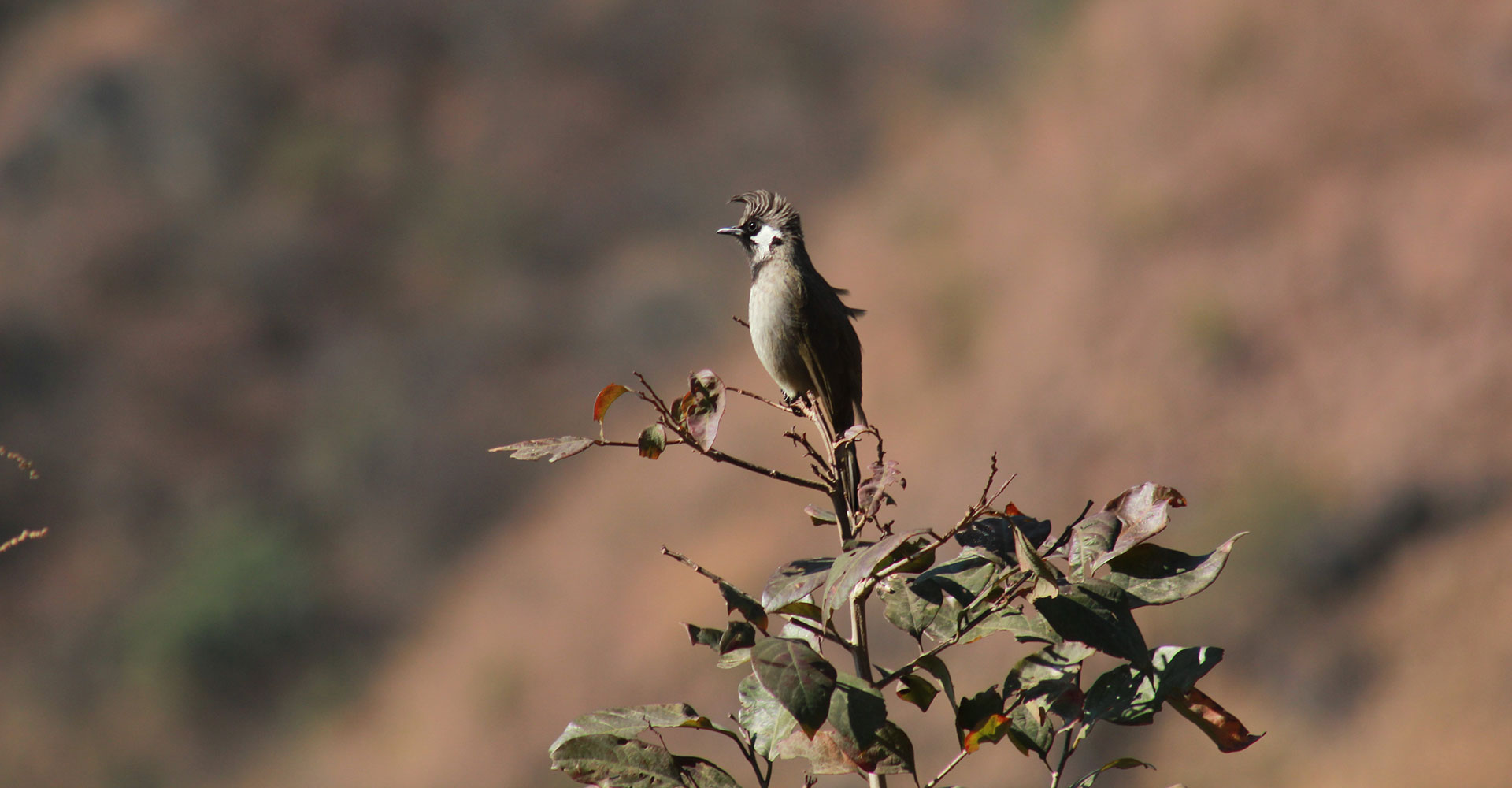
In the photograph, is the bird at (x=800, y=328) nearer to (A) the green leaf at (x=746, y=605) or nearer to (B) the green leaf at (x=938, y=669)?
(B) the green leaf at (x=938, y=669)

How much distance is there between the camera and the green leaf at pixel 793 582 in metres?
1.92

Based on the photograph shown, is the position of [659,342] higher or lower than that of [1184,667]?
higher

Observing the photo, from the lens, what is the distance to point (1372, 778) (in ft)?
36.1

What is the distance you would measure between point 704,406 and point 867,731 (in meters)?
0.69

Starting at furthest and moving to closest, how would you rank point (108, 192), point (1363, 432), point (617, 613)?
1. point (108, 192)
2. point (617, 613)
3. point (1363, 432)

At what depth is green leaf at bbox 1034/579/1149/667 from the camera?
1819 millimetres

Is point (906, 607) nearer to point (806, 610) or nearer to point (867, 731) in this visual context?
point (806, 610)

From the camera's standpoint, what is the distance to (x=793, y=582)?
1.97 m

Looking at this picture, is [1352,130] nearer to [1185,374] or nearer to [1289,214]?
[1289,214]

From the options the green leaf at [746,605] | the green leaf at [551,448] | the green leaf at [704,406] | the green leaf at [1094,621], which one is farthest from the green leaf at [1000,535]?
the green leaf at [551,448]

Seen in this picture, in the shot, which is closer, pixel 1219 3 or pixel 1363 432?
pixel 1363 432

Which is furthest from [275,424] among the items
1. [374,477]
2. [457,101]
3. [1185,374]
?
[1185,374]

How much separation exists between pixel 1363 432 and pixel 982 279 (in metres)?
7.25

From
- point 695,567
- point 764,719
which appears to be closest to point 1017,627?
point 764,719
